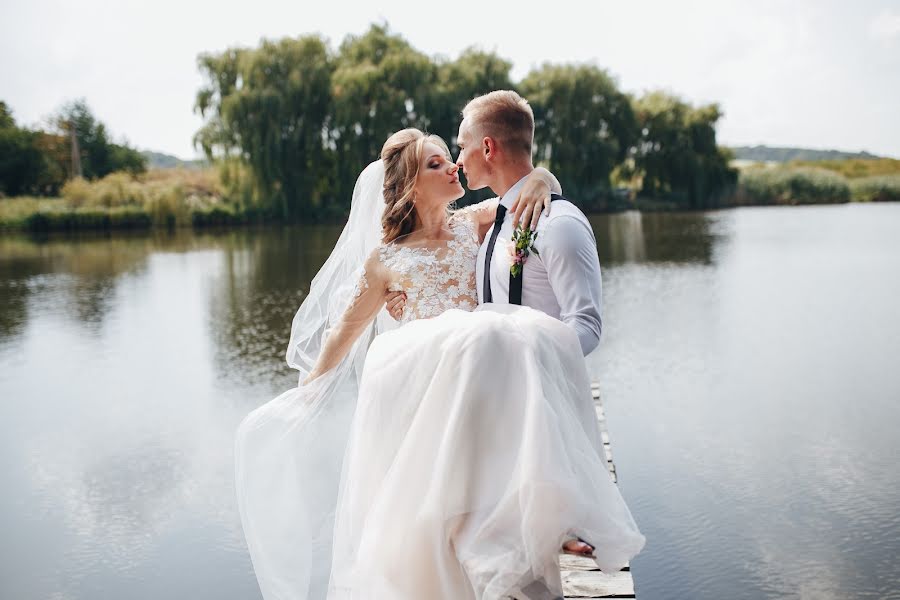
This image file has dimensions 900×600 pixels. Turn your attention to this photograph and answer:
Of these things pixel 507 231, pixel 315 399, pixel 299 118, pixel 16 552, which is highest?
pixel 299 118

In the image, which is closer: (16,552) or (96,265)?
(16,552)

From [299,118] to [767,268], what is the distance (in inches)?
761

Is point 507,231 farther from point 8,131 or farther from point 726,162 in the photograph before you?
point 8,131

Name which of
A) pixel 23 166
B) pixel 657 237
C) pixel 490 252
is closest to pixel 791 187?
pixel 657 237

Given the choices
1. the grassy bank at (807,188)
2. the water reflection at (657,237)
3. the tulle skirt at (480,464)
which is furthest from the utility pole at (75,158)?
the tulle skirt at (480,464)

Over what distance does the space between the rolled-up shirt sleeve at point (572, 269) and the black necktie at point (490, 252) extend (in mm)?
305

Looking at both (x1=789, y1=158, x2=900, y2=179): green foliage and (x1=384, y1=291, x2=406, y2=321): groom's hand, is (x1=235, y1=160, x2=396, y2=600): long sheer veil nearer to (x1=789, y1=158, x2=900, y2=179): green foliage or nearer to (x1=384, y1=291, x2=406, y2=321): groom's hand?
(x1=384, y1=291, x2=406, y2=321): groom's hand

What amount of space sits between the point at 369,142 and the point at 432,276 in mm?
28687

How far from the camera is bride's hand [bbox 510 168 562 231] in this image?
2654 millimetres

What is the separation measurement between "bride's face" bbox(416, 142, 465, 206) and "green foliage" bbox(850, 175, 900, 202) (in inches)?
1677

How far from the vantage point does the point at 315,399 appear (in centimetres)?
312

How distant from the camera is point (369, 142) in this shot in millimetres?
30969

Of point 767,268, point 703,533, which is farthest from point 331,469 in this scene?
point 767,268

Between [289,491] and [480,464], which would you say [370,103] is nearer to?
[289,491]
